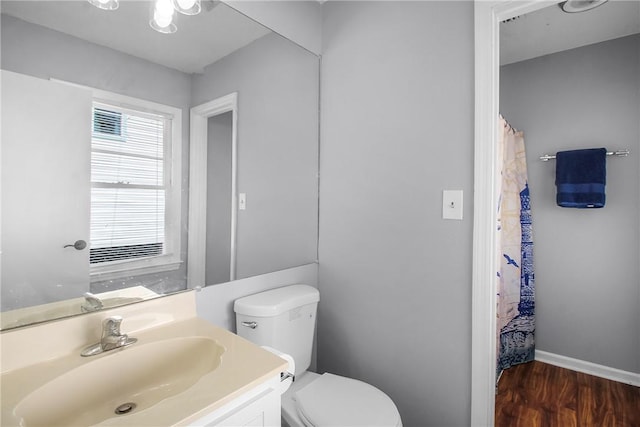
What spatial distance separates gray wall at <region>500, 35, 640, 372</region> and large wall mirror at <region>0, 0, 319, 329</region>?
2.16m

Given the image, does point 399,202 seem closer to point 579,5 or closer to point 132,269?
point 132,269

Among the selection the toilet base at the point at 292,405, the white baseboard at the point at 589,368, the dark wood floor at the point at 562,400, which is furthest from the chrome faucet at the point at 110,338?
the white baseboard at the point at 589,368

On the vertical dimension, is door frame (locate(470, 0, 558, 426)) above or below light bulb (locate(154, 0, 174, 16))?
below

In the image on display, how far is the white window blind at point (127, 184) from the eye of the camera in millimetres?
1019

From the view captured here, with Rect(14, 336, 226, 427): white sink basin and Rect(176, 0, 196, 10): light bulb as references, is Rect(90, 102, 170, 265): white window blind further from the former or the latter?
Rect(176, 0, 196, 10): light bulb

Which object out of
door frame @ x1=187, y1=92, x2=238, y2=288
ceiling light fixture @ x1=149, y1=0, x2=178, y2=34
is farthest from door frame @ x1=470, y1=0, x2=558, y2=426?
ceiling light fixture @ x1=149, y1=0, x2=178, y2=34

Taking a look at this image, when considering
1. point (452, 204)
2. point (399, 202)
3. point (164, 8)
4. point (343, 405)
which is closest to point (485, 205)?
point (452, 204)

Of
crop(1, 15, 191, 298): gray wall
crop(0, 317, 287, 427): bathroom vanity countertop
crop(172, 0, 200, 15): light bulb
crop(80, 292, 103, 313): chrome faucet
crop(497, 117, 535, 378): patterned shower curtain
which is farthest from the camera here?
crop(497, 117, 535, 378): patterned shower curtain

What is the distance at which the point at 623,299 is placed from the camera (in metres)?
2.25

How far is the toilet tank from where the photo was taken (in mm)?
1365

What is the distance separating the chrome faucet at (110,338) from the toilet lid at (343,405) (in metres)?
0.68

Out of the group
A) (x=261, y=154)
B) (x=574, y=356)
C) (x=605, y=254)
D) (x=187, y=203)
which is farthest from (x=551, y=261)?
(x=187, y=203)

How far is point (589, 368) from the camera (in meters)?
2.39

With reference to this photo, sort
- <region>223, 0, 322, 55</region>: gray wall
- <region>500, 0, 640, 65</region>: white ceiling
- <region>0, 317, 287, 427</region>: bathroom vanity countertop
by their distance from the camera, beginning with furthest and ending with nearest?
<region>500, 0, 640, 65</region>: white ceiling
<region>223, 0, 322, 55</region>: gray wall
<region>0, 317, 287, 427</region>: bathroom vanity countertop
